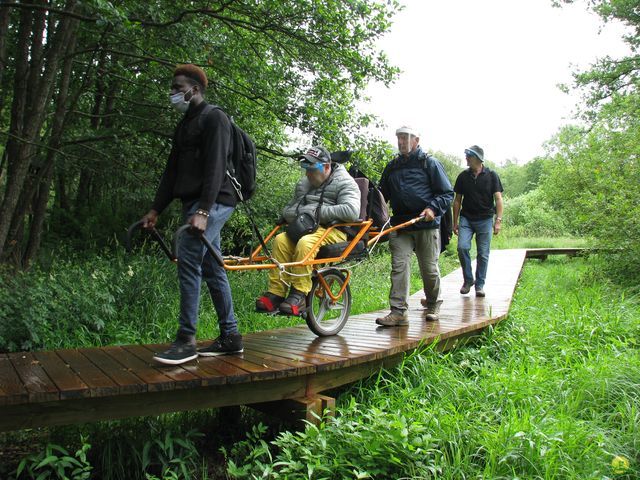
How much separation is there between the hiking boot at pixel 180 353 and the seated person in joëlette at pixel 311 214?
0.74 meters

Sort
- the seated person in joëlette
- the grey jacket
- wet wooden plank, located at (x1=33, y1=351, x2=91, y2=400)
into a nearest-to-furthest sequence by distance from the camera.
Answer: wet wooden plank, located at (x1=33, y1=351, x2=91, y2=400) < the seated person in joëlette < the grey jacket

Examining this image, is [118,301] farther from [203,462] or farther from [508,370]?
[508,370]

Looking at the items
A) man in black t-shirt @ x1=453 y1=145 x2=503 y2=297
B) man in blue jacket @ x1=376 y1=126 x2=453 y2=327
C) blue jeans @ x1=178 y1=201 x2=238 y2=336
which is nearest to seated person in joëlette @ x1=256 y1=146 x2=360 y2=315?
blue jeans @ x1=178 y1=201 x2=238 y2=336

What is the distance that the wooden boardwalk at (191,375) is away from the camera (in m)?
2.89

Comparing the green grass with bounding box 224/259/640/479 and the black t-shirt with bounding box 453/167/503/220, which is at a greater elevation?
the black t-shirt with bounding box 453/167/503/220

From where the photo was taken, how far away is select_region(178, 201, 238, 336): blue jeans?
3.54 meters

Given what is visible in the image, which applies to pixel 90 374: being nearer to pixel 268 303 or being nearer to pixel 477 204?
pixel 268 303

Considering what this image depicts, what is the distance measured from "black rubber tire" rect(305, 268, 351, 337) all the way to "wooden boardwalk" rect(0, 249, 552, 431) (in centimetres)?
12

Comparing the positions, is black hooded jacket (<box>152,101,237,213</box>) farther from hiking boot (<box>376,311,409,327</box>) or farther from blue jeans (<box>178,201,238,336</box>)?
hiking boot (<box>376,311,409,327</box>)

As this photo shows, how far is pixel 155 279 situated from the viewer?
660 cm

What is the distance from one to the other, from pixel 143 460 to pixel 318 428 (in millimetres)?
1170

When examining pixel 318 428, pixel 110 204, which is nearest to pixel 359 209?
pixel 318 428

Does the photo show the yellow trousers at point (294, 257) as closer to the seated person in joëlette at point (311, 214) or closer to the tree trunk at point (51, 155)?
the seated person in joëlette at point (311, 214)

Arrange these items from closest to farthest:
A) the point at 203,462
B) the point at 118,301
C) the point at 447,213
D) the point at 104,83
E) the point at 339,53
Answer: the point at 203,462, the point at 447,213, the point at 118,301, the point at 339,53, the point at 104,83
